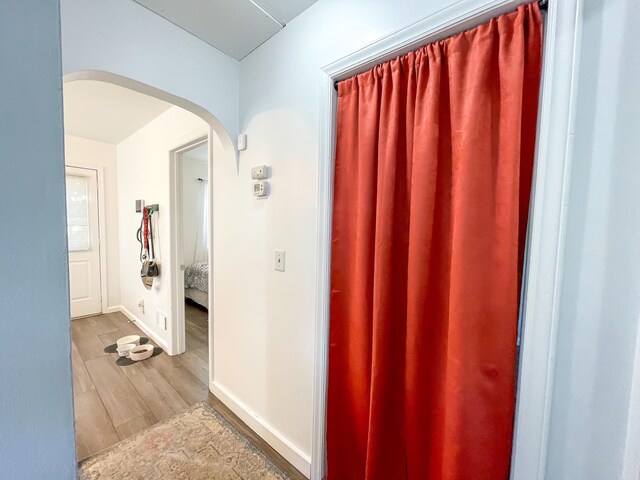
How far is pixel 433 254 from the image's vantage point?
1.00 metres

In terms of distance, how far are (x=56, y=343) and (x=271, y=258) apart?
1173 mm

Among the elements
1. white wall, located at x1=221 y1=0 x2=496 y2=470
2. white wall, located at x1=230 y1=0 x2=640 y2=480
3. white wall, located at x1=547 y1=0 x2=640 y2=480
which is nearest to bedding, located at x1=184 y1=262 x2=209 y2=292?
white wall, located at x1=230 y1=0 x2=640 y2=480

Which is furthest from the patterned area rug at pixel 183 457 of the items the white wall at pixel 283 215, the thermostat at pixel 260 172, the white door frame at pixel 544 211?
the thermostat at pixel 260 172

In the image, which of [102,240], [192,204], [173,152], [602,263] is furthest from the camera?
[192,204]

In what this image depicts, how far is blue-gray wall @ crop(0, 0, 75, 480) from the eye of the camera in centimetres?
36

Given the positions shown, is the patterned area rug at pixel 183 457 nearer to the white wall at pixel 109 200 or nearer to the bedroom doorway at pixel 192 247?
the bedroom doorway at pixel 192 247

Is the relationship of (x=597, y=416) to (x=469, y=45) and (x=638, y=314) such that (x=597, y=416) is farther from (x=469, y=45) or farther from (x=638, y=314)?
(x=469, y=45)

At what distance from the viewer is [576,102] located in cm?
71

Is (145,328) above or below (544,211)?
below

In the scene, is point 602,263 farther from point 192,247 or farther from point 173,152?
point 192,247

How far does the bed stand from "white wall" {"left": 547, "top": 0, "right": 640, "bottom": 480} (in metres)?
3.88

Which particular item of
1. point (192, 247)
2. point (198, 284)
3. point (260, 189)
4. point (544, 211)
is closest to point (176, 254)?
point (198, 284)

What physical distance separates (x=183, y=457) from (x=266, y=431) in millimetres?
483

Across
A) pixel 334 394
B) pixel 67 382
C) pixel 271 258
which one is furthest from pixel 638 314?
pixel 271 258
